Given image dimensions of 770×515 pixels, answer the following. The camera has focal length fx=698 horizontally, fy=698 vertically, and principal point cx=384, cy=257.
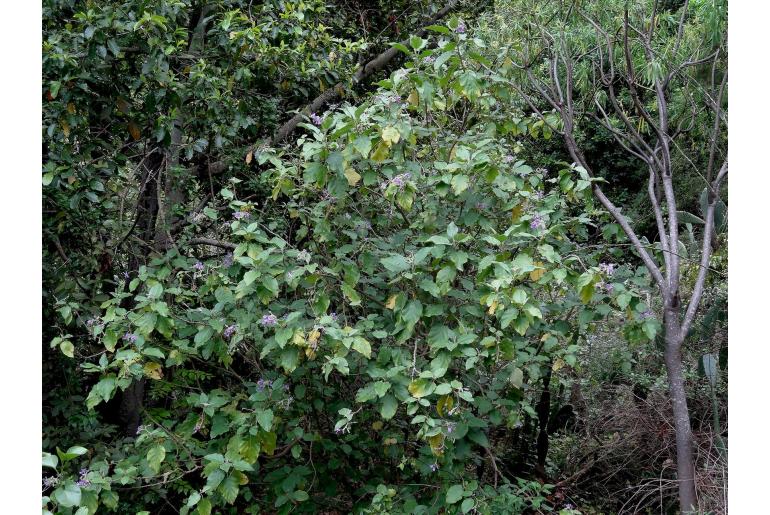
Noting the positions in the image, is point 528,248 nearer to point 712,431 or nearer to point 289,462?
point 289,462

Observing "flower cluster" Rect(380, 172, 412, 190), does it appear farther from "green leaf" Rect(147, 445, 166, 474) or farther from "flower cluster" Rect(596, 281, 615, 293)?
"green leaf" Rect(147, 445, 166, 474)

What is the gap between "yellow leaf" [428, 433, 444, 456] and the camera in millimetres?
2488

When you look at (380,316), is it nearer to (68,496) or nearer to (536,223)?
(536,223)

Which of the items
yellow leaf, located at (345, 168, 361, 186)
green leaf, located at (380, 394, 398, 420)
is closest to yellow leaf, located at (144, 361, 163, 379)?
green leaf, located at (380, 394, 398, 420)

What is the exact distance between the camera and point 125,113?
3.36 meters

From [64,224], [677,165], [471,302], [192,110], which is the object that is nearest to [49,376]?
[64,224]

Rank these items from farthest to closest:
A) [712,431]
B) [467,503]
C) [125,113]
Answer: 1. [712,431]
2. [125,113]
3. [467,503]

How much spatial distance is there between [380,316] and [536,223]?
83 centimetres

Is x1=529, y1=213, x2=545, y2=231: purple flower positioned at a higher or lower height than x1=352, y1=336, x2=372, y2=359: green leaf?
higher

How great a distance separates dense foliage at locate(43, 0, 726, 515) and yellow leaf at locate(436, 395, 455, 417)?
68mm

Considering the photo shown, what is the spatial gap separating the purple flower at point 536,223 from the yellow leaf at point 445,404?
0.76 m

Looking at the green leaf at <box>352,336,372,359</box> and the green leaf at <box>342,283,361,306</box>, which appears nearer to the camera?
the green leaf at <box>352,336,372,359</box>

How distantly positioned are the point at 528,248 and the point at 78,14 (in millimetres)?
2100

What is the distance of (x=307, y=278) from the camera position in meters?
2.77
